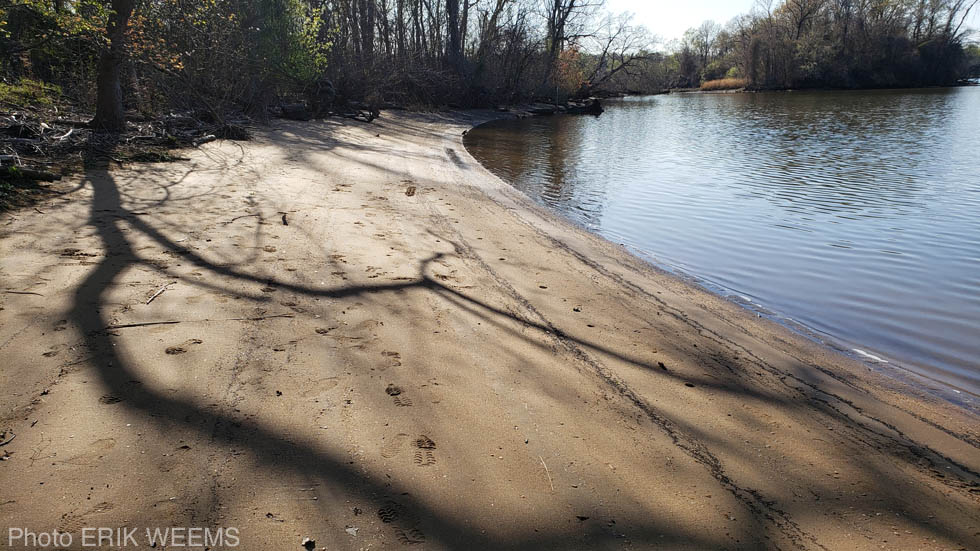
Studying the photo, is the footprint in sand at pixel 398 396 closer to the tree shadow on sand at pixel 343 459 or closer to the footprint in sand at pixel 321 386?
the footprint in sand at pixel 321 386

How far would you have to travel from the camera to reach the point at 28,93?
412 inches

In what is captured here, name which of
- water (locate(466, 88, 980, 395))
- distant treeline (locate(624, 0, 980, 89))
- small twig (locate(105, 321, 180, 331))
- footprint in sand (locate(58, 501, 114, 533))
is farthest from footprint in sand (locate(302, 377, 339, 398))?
distant treeline (locate(624, 0, 980, 89))

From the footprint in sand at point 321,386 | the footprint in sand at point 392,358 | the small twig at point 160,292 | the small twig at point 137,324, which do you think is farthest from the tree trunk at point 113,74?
the footprint in sand at point 321,386

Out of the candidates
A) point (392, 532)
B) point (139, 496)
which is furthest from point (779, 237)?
point (139, 496)

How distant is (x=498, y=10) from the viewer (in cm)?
3666

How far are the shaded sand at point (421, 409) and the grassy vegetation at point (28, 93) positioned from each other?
6.25 metres

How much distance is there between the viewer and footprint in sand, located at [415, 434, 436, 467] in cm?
246

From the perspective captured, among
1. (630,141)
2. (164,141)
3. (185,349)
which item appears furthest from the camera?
(630,141)

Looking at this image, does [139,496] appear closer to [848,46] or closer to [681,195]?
[681,195]

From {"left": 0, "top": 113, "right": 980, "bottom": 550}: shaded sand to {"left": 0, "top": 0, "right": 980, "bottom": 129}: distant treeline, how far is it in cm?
701

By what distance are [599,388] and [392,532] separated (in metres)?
1.64

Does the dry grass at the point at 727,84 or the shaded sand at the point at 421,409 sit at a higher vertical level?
the dry grass at the point at 727,84

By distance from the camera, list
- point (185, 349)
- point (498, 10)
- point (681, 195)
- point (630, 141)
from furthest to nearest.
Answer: point (498, 10) < point (630, 141) < point (681, 195) < point (185, 349)

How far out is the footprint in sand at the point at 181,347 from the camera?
3.13 meters
